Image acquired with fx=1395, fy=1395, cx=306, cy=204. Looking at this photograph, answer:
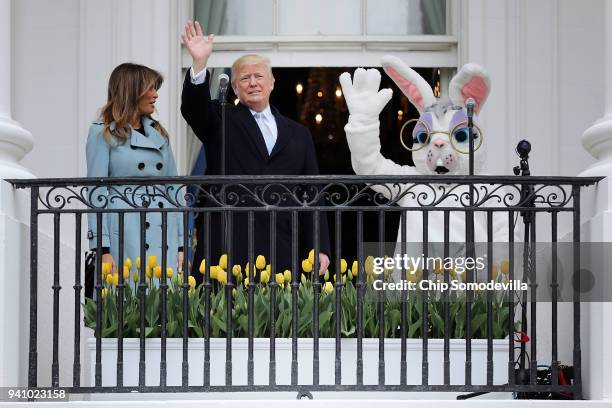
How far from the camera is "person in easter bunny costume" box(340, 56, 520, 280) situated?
753 cm

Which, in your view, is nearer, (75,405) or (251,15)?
(75,405)

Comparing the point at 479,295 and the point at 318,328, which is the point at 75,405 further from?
the point at 479,295

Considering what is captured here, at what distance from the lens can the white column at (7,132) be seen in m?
6.59

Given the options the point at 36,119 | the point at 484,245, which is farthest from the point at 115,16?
the point at 484,245

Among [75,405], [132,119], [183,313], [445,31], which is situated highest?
[445,31]

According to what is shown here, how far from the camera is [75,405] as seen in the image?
19.5 ft

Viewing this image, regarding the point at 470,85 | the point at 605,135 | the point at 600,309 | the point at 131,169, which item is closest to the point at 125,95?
the point at 131,169

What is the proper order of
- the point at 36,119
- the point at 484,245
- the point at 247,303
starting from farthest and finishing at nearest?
1. the point at 36,119
2. the point at 484,245
3. the point at 247,303

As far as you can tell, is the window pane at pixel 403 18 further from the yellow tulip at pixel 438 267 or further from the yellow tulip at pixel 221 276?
the yellow tulip at pixel 221 276

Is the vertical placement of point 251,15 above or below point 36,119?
above

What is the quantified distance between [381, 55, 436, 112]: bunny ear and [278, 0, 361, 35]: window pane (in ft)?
4.85

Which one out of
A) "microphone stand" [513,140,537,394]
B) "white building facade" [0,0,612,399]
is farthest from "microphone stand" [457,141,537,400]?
"white building facade" [0,0,612,399]

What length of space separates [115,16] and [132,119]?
1.99 meters

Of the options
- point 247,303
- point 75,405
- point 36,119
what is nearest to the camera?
point 75,405
